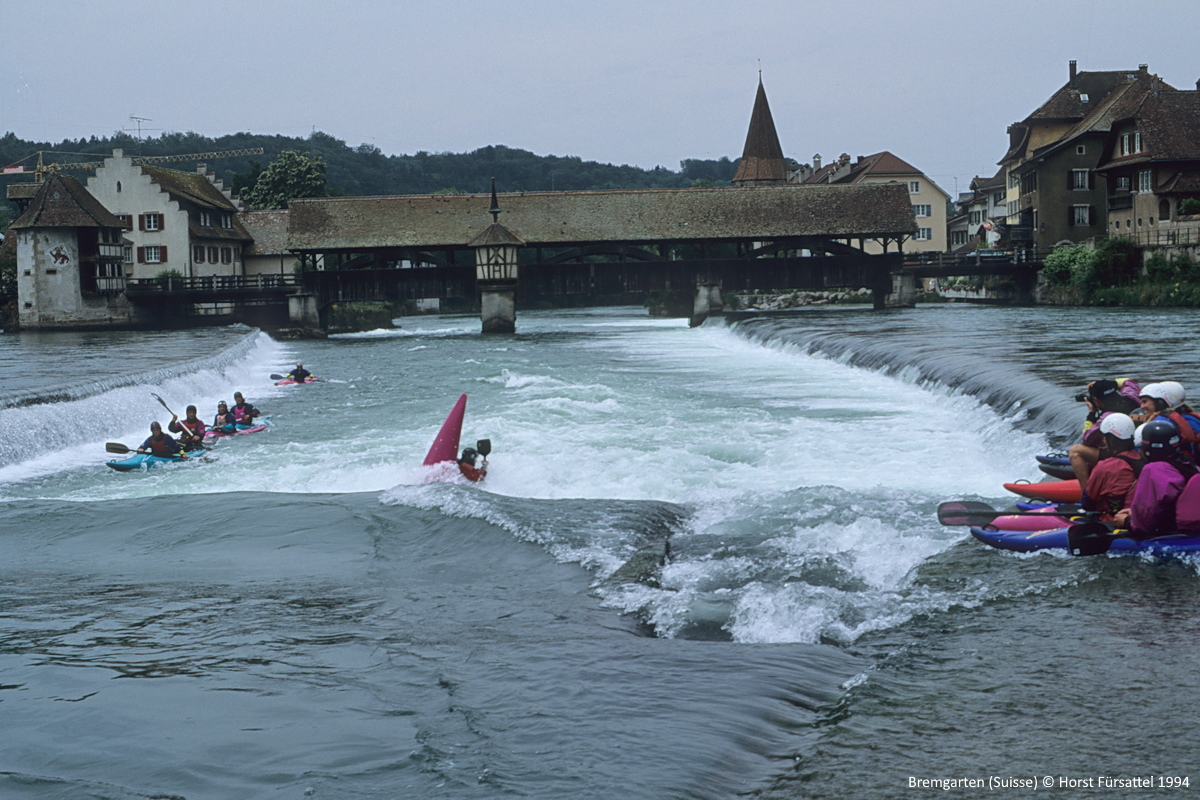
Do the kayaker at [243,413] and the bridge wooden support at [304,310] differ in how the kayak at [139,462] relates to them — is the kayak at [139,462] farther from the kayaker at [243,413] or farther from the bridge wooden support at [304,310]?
the bridge wooden support at [304,310]

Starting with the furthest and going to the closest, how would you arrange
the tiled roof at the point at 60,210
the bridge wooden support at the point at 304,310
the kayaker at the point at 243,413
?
the tiled roof at the point at 60,210, the bridge wooden support at the point at 304,310, the kayaker at the point at 243,413

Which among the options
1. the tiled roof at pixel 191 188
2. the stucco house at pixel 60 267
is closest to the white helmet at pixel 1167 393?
the stucco house at pixel 60 267

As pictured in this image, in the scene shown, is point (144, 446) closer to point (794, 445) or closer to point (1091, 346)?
point (794, 445)

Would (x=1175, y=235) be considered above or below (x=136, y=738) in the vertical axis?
above

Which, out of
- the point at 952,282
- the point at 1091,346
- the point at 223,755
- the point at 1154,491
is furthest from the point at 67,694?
the point at 952,282

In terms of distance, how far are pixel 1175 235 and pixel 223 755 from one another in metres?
38.4

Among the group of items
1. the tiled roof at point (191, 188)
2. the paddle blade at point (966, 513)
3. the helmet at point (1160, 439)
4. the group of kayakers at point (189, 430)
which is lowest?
the paddle blade at point (966, 513)

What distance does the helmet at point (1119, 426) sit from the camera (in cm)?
771

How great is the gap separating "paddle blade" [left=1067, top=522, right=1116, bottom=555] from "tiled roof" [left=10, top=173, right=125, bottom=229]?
154ft

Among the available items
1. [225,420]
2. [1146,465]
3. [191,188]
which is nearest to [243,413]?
[225,420]

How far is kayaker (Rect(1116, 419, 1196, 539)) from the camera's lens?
23.7ft

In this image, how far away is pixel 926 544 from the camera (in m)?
8.45

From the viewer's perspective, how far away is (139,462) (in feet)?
45.1

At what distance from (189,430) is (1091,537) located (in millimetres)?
10723
